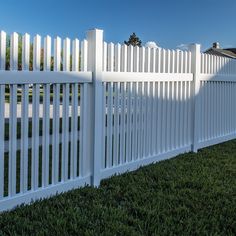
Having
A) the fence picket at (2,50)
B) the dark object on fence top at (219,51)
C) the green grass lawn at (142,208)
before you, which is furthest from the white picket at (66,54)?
the dark object on fence top at (219,51)

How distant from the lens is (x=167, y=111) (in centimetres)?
746

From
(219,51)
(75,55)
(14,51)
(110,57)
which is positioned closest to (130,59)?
(110,57)

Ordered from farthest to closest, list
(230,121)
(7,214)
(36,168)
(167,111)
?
1. (230,121)
2. (167,111)
3. (36,168)
4. (7,214)

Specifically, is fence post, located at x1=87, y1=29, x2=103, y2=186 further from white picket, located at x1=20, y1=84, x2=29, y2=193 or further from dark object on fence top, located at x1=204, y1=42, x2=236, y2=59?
dark object on fence top, located at x1=204, y1=42, x2=236, y2=59

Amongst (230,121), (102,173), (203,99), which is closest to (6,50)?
(102,173)

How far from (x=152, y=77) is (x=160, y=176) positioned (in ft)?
5.18

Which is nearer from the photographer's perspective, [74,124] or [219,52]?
[74,124]

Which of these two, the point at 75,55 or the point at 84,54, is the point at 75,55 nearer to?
the point at 75,55

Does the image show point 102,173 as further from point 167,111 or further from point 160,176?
point 167,111

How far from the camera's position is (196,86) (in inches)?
324

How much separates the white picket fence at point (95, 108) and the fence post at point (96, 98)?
0.04ft

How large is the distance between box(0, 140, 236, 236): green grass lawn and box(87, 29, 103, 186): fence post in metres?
0.33

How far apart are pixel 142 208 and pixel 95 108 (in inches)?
59.3

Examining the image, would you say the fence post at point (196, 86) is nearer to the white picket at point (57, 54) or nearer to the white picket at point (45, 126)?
the white picket at point (57, 54)
